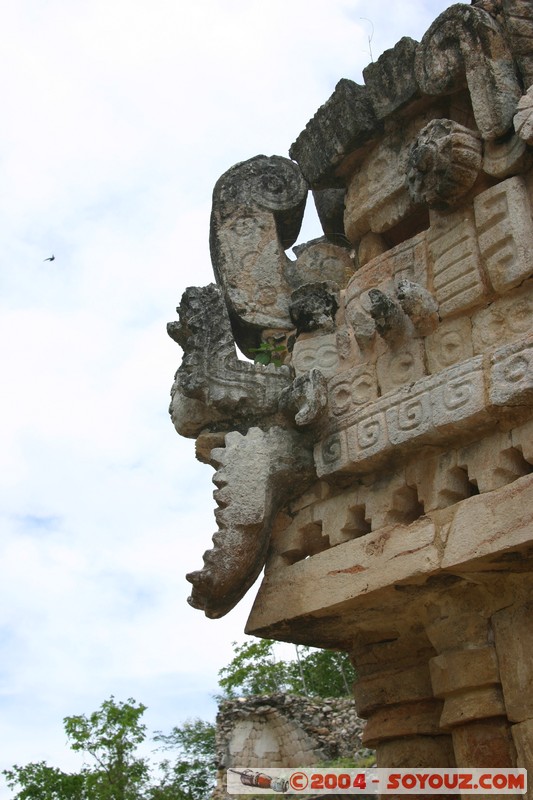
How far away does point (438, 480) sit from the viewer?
4270mm

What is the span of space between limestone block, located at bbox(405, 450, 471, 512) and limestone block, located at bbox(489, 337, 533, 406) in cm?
39

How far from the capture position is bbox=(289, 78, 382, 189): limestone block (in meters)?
5.20

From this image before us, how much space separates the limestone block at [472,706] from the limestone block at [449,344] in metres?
1.42

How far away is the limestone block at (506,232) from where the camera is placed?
4273 mm

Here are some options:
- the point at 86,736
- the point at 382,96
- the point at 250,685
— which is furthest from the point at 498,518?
the point at 250,685

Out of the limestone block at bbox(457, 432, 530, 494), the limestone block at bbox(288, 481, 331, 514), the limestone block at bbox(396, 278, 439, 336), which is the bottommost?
the limestone block at bbox(457, 432, 530, 494)

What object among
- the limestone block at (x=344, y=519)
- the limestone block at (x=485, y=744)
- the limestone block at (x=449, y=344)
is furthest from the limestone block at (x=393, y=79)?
the limestone block at (x=485, y=744)

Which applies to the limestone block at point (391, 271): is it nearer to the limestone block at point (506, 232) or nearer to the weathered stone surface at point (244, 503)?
the limestone block at point (506, 232)

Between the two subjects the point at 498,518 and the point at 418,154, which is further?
the point at 418,154

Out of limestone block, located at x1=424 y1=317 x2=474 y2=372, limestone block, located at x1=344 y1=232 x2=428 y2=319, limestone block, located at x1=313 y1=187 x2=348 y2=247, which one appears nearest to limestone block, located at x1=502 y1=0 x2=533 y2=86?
limestone block, located at x1=344 y1=232 x2=428 y2=319

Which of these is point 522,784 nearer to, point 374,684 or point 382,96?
point 374,684

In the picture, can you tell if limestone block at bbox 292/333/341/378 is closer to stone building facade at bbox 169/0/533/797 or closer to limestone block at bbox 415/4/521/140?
stone building facade at bbox 169/0/533/797

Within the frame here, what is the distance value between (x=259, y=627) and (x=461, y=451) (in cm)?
128

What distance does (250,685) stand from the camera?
25.4 metres
